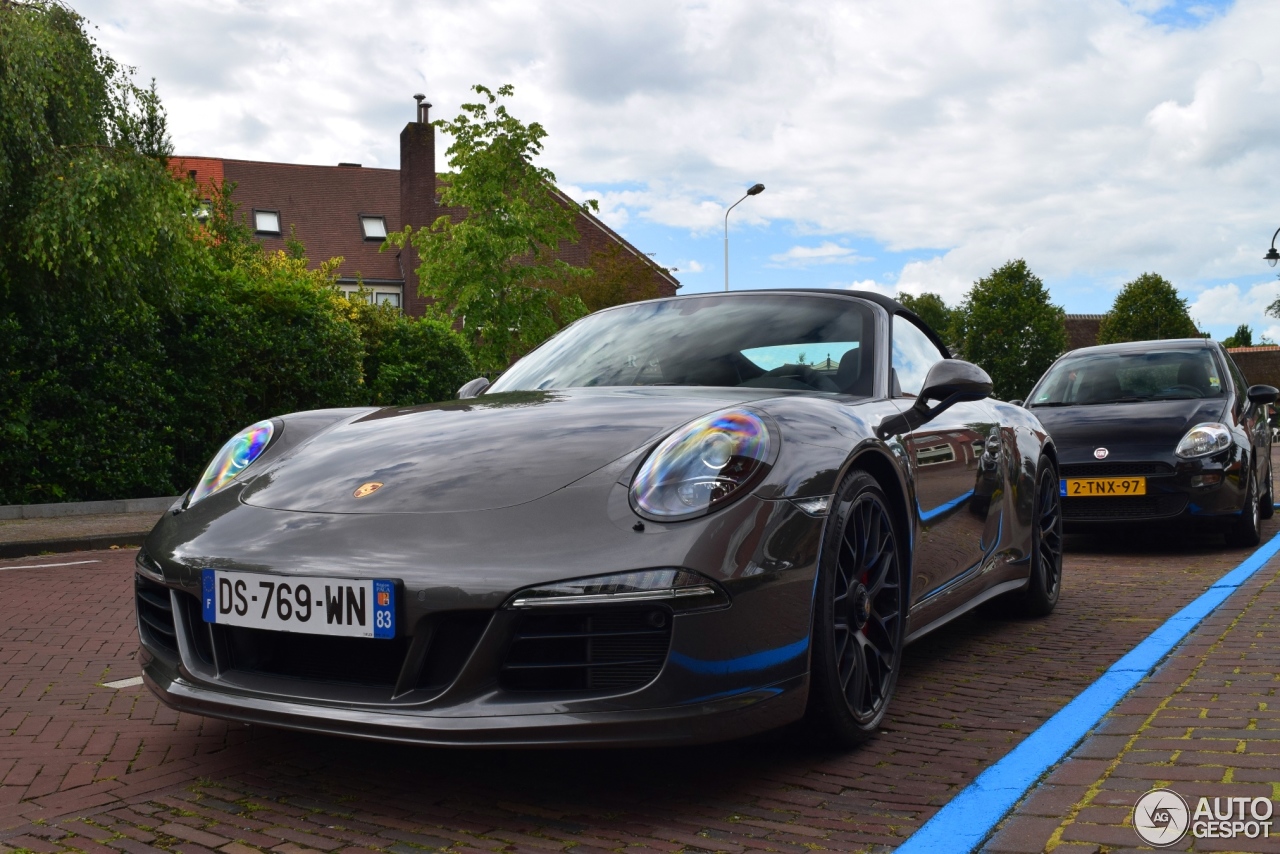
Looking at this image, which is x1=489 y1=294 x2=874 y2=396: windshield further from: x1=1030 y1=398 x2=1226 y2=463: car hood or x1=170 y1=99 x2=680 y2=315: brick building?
x1=170 y1=99 x2=680 y2=315: brick building

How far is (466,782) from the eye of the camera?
3025mm

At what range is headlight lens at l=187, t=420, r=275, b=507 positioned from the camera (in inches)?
136

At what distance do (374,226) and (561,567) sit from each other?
44694 mm

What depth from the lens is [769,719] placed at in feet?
9.30

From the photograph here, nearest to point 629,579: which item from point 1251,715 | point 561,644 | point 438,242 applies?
point 561,644

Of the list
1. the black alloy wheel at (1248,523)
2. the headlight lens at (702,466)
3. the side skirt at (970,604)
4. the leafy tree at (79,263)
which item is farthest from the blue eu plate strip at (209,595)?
the leafy tree at (79,263)

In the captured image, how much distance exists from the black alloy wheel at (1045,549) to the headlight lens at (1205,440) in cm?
261

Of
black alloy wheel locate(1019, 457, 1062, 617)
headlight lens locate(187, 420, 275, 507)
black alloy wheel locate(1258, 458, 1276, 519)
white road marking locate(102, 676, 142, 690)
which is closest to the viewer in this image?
headlight lens locate(187, 420, 275, 507)

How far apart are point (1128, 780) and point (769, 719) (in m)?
0.86

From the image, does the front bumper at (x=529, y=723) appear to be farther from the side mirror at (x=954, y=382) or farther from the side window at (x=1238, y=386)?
the side window at (x=1238, y=386)

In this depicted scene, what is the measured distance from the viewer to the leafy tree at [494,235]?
27781mm

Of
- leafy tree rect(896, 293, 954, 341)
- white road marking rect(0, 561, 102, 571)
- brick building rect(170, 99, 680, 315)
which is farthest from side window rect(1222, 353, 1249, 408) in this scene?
leafy tree rect(896, 293, 954, 341)

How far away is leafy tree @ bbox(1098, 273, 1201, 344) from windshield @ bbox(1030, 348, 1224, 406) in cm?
6537

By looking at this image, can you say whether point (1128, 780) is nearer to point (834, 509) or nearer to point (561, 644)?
point (834, 509)
